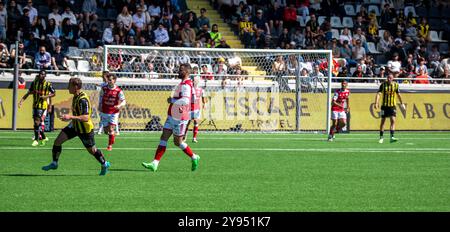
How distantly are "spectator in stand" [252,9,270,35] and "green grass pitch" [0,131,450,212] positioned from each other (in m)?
12.5

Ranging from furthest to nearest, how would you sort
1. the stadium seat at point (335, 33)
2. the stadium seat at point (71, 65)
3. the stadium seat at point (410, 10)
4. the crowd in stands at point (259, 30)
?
the stadium seat at point (410, 10)
the stadium seat at point (335, 33)
the crowd in stands at point (259, 30)
the stadium seat at point (71, 65)

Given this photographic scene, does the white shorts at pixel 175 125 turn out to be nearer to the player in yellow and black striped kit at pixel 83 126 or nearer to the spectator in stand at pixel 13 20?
the player in yellow and black striped kit at pixel 83 126

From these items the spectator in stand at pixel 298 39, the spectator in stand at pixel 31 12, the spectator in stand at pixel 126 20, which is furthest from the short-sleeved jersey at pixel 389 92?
the spectator in stand at pixel 31 12

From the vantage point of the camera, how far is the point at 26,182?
14602 millimetres

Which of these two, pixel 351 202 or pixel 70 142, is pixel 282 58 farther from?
pixel 351 202

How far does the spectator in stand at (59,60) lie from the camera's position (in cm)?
3079

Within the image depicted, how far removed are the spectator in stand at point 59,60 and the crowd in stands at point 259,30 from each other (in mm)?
33

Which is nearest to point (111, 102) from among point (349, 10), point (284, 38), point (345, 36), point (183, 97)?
point (183, 97)

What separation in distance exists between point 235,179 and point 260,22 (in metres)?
22.4

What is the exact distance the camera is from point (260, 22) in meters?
37.6

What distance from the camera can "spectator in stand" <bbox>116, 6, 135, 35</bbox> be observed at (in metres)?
33.6

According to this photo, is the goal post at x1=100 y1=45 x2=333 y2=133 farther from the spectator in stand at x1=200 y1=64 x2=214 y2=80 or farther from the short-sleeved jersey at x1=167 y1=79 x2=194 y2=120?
the short-sleeved jersey at x1=167 y1=79 x2=194 y2=120

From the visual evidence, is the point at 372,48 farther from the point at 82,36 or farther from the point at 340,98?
the point at 82,36

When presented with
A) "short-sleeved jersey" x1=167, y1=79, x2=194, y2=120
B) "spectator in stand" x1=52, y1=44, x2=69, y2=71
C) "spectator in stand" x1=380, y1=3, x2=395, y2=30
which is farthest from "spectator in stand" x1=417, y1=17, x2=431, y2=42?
"short-sleeved jersey" x1=167, y1=79, x2=194, y2=120
